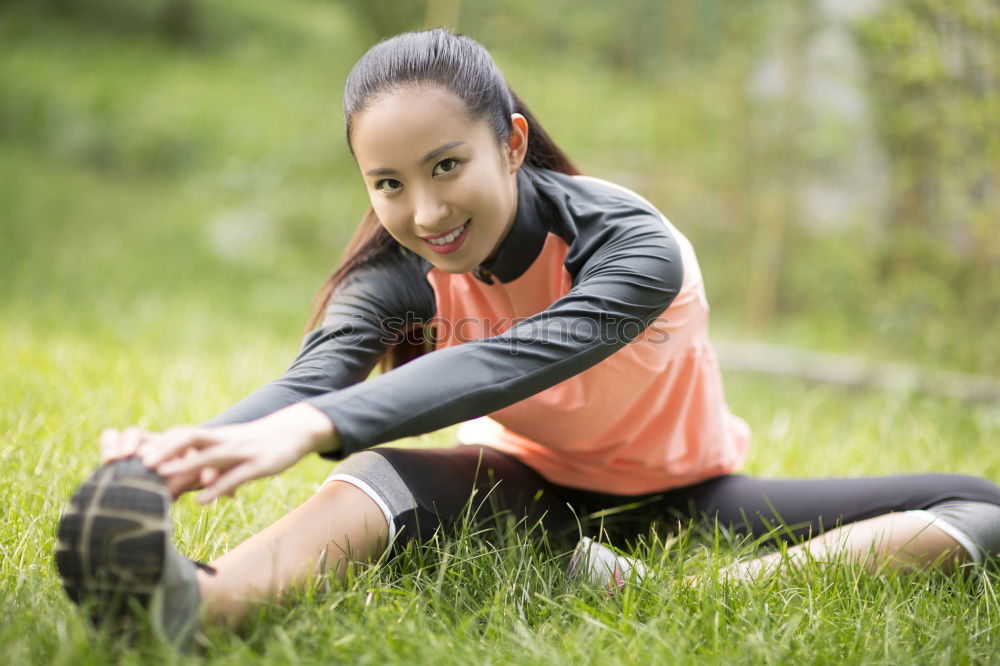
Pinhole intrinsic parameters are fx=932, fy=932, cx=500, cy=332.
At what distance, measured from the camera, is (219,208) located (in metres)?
6.57

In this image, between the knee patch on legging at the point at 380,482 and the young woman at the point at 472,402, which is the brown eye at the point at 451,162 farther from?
the knee patch on legging at the point at 380,482

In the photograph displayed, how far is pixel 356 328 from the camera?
1718 mm

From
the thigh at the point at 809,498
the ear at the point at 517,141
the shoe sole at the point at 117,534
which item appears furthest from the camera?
the thigh at the point at 809,498

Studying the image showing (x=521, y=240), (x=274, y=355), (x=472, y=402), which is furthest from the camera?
(x=274, y=355)

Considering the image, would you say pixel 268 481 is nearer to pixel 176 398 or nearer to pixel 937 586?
pixel 176 398

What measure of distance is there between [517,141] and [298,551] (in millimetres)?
803

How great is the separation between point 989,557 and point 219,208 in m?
5.78

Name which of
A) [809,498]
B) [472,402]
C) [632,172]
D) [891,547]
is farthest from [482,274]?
[632,172]

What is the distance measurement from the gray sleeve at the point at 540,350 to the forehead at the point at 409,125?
0.32 metres

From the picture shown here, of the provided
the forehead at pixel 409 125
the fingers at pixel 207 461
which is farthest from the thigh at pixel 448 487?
the forehead at pixel 409 125

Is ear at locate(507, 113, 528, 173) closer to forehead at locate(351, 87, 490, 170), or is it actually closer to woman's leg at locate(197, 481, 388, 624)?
forehead at locate(351, 87, 490, 170)

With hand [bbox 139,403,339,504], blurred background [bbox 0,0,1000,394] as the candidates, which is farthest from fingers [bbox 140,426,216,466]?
blurred background [bbox 0,0,1000,394]

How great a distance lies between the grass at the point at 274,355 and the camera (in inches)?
54.9

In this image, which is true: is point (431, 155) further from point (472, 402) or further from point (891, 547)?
point (891, 547)
